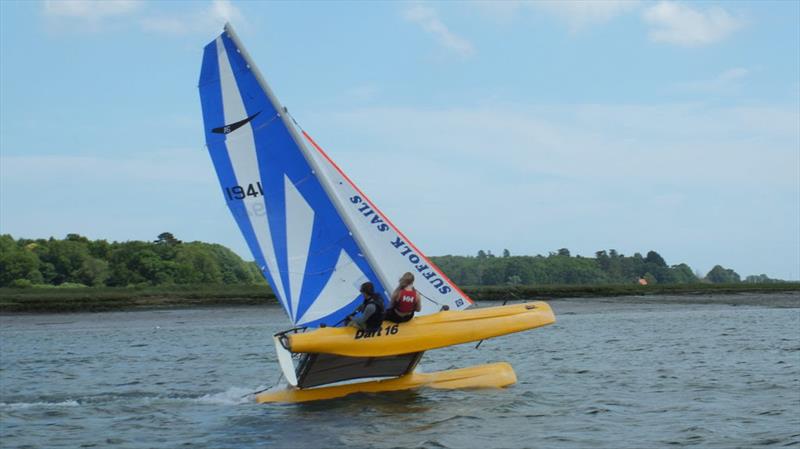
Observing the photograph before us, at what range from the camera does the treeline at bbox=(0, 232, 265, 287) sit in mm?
82562

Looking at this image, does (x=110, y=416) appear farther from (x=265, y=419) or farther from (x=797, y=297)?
(x=797, y=297)

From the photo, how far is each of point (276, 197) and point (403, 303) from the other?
3153 mm

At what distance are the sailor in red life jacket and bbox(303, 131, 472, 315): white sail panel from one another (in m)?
0.95

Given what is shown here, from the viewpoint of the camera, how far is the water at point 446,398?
51.1 ft

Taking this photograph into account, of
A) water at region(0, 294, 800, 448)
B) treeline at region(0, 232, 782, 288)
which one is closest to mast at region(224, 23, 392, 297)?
water at region(0, 294, 800, 448)

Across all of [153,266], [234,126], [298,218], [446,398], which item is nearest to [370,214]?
[298,218]

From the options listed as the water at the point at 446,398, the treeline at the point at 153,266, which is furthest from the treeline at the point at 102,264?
the water at the point at 446,398

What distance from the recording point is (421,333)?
17594 millimetres

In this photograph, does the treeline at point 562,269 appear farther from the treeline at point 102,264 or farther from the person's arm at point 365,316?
the person's arm at point 365,316

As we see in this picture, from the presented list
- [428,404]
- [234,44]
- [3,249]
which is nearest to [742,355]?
[428,404]

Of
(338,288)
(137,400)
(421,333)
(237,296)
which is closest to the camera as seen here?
(421,333)

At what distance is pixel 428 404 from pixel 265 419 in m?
2.88

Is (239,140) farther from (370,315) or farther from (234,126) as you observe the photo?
(370,315)

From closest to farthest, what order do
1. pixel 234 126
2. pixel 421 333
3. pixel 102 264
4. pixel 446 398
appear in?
pixel 421 333 < pixel 446 398 < pixel 234 126 < pixel 102 264
